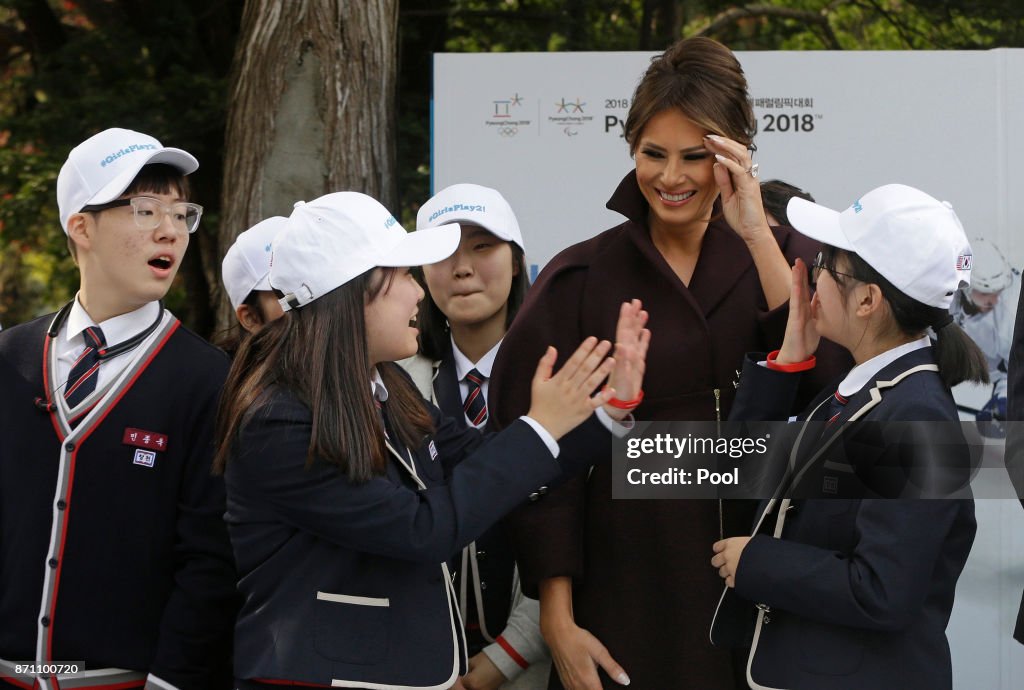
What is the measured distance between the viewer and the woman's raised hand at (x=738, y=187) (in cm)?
253

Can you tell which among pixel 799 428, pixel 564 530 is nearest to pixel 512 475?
pixel 564 530

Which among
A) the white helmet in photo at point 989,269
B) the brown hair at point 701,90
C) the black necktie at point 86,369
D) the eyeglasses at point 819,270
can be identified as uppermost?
the brown hair at point 701,90

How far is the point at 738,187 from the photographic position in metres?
2.55

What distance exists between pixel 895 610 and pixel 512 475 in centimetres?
74

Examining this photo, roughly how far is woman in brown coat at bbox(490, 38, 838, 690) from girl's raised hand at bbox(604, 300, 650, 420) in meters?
0.23

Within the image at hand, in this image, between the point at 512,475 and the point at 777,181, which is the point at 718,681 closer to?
the point at 512,475

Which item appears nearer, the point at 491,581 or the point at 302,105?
the point at 491,581

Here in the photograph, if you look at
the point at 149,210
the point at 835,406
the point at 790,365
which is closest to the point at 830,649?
the point at 835,406

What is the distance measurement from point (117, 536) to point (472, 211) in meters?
1.25

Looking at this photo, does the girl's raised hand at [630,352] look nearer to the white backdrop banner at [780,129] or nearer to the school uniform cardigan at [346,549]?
the school uniform cardigan at [346,549]

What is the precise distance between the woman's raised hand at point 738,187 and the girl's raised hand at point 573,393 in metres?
0.51

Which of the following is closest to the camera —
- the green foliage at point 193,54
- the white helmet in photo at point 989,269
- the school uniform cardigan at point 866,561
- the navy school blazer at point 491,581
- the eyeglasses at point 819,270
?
the school uniform cardigan at point 866,561

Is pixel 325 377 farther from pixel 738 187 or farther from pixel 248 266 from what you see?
pixel 248 266

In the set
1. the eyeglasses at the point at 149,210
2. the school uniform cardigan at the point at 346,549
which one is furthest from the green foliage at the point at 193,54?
the school uniform cardigan at the point at 346,549
